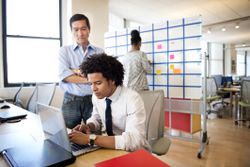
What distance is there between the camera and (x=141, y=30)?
3627mm

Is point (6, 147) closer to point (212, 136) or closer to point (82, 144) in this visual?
point (82, 144)

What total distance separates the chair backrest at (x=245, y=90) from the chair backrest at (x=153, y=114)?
3.67 metres

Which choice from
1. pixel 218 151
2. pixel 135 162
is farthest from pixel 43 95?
pixel 218 151

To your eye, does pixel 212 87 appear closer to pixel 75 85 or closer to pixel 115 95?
pixel 75 85

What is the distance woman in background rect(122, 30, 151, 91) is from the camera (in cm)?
308

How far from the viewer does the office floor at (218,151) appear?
2.77 m

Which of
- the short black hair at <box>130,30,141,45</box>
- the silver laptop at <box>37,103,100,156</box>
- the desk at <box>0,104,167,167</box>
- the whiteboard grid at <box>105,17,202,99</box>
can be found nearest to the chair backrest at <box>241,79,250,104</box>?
the whiteboard grid at <box>105,17,202,99</box>

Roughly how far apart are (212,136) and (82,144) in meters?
3.47

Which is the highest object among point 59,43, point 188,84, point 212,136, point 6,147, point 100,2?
point 100,2

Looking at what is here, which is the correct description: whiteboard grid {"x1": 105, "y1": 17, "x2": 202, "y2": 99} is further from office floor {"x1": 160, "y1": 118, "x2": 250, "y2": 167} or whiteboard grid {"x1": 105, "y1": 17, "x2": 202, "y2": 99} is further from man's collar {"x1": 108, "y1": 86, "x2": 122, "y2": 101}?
man's collar {"x1": 108, "y1": 86, "x2": 122, "y2": 101}

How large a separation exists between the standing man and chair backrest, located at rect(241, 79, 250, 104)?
391 cm

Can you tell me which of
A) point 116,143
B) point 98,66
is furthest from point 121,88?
point 116,143

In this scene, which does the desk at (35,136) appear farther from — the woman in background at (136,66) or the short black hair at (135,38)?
the short black hair at (135,38)

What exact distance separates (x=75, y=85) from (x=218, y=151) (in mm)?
2464
